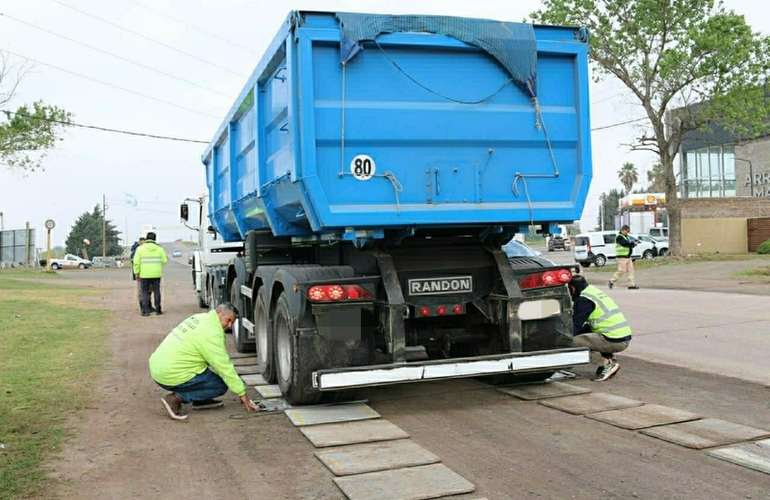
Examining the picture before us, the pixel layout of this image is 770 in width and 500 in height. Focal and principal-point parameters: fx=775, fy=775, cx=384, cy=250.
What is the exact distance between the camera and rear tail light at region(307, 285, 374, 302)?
6.59 m

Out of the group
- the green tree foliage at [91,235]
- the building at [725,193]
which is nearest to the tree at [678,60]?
the building at [725,193]

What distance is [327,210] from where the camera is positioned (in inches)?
255

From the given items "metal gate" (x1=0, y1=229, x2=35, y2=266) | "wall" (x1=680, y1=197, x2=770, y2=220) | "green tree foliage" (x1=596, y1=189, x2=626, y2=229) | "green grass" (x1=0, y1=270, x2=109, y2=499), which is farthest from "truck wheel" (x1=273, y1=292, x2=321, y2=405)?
"green tree foliage" (x1=596, y1=189, x2=626, y2=229)

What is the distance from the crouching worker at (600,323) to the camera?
802 centimetres

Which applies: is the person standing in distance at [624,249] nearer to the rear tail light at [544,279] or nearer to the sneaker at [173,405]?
the rear tail light at [544,279]

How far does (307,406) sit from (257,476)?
2.01 metres

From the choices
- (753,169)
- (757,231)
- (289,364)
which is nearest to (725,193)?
(753,169)

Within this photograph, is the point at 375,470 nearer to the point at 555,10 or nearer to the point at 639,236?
the point at 555,10

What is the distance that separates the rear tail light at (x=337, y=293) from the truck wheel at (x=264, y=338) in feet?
4.57

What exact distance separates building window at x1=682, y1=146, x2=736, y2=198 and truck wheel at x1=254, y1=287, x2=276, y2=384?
4011 centimetres

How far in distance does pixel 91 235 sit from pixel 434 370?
115 metres

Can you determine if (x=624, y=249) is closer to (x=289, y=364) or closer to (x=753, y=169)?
(x=289, y=364)

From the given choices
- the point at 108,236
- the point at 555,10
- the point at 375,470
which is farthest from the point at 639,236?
the point at 108,236

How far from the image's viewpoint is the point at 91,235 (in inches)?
4454
